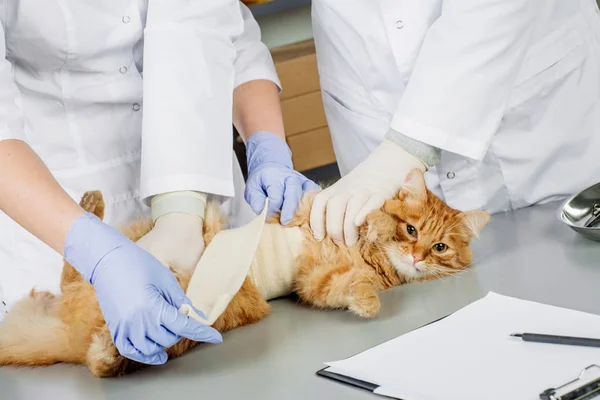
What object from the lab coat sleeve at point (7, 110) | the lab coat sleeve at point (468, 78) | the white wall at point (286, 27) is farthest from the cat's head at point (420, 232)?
the white wall at point (286, 27)

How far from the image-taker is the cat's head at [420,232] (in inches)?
60.1

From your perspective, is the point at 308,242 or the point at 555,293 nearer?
A: the point at 555,293

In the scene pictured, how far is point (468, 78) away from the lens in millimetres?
1606

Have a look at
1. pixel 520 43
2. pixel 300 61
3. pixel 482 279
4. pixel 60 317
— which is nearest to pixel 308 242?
pixel 482 279

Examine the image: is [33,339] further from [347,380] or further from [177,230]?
[347,380]

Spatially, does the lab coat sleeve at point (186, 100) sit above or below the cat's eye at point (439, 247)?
above

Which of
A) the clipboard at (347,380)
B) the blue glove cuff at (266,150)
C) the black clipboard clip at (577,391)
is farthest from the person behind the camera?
the blue glove cuff at (266,150)

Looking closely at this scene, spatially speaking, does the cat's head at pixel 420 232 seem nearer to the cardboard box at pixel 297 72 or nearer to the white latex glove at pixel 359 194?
the white latex glove at pixel 359 194

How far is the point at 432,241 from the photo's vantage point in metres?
1.59

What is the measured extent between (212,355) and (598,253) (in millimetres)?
772

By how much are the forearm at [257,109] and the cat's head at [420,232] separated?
52cm

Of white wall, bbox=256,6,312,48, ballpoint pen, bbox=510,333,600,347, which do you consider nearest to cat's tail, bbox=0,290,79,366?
ballpoint pen, bbox=510,333,600,347

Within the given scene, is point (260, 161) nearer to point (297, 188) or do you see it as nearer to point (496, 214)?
point (297, 188)

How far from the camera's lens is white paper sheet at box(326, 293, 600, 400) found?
0.90 meters
